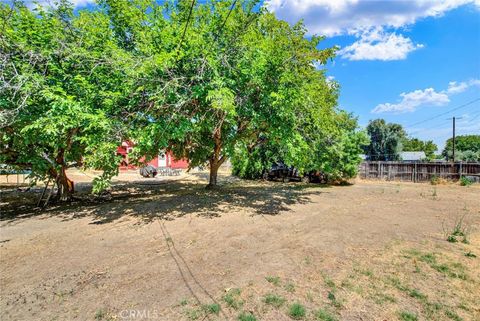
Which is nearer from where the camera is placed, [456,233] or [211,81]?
[456,233]

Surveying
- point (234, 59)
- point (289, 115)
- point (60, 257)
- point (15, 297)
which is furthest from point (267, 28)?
point (15, 297)

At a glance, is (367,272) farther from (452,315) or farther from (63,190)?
(63,190)

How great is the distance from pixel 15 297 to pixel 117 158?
4.16 meters

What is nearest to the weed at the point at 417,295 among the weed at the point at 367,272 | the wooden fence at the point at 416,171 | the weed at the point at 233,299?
the weed at the point at 367,272

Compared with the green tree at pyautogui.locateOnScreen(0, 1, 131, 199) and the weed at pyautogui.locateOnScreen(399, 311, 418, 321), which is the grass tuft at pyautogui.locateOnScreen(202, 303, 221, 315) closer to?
the weed at pyautogui.locateOnScreen(399, 311, 418, 321)

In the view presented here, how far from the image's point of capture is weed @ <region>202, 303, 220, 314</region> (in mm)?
3154

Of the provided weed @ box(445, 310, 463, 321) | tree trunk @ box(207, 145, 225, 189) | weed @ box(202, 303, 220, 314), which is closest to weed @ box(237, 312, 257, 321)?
weed @ box(202, 303, 220, 314)

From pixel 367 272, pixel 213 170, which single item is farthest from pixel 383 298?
pixel 213 170

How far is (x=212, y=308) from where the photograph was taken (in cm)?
320

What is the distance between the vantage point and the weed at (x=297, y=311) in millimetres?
3057

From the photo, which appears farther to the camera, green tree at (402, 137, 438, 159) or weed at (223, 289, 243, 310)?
green tree at (402, 137, 438, 159)

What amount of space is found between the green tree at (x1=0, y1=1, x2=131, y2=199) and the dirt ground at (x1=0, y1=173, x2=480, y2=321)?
2120mm

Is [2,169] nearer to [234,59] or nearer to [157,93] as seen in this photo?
[157,93]

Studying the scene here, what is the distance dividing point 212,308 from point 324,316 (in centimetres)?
124
